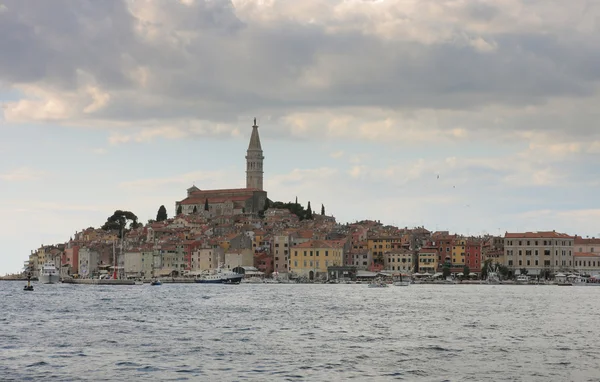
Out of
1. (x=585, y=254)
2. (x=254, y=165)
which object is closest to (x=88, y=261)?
(x=254, y=165)

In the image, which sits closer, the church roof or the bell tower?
the bell tower

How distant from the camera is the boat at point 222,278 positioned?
118688 millimetres

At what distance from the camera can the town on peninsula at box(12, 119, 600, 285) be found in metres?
127

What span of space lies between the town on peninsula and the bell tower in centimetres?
2931

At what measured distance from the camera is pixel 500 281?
121188mm

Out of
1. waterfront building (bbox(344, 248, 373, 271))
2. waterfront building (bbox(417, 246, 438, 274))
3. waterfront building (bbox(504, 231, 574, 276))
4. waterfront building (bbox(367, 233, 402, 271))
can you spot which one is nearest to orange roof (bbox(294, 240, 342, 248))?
waterfront building (bbox(344, 248, 373, 271))

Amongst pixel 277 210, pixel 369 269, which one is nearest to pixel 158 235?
pixel 277 210

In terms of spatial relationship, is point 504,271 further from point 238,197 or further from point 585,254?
point 238,197

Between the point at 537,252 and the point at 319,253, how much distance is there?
28549 mm

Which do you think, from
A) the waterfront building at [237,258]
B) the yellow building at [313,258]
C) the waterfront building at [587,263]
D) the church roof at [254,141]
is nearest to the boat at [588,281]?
the waterfront building at [587,263]

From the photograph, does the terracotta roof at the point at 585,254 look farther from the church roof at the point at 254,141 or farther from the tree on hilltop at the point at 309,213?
the church roof at the point at 254,141

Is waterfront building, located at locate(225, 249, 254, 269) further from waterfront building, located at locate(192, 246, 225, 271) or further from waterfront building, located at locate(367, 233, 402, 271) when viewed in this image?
waterfront building, located at locate(367, 233, 402, 271)

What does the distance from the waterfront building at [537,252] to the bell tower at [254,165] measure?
6764cm

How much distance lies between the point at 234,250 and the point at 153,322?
88.8 metres
